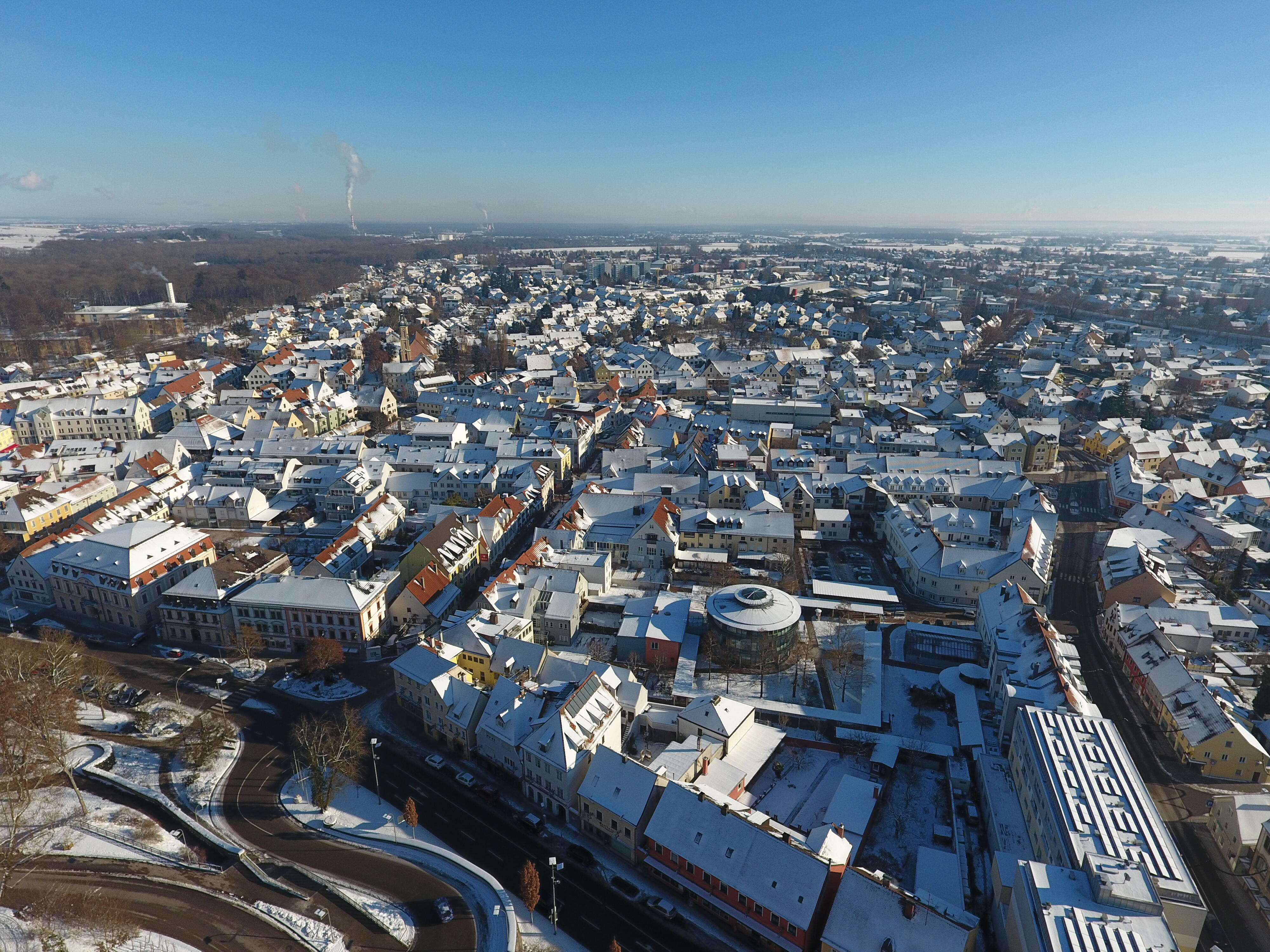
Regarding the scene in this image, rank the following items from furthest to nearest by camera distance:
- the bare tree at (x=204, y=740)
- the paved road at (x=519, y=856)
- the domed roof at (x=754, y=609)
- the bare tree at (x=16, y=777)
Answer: the domed roof at (x=754, y=609)
the bare tree at (x=204, y=740)
the bare tree at (x=16, y=777)
the paved road at (x=519, y=856)

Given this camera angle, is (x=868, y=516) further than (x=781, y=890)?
Yes

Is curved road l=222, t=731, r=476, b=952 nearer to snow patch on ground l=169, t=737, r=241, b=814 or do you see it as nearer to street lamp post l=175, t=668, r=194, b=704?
snow patch on ground l=169, t=737, r=241, b=814

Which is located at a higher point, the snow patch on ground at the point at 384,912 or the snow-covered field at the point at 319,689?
the snow patch on ground at the point at 384,912

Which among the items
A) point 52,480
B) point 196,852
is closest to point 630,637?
point 196,852

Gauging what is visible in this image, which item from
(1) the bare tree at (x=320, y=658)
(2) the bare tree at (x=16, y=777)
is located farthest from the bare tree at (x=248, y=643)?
(2) the bare tree at (x=16, y=777)

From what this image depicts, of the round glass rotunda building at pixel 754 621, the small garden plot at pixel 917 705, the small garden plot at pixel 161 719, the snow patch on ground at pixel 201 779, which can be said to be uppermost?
the round glass rotunda building at pixel 754 621

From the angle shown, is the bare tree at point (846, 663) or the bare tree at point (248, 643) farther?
the bare tree at point (248, 643)

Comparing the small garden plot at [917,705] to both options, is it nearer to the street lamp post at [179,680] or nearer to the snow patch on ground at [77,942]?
the snow patch on ground at [77,942]

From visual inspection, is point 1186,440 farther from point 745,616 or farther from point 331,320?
point 331,320
